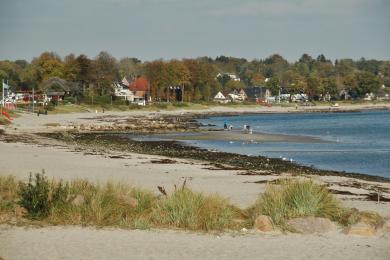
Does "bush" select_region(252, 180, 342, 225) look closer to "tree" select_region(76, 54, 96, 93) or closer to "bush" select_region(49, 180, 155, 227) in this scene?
"bush" select_region(49, 180, 155, 227)

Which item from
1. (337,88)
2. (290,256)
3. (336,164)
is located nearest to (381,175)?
(336,164)

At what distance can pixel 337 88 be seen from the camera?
600 feet

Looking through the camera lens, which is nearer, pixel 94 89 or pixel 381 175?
pixel 381 175

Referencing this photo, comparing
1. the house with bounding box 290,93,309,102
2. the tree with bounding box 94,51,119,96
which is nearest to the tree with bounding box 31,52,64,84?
the tree with bounding box 94,51,119,96

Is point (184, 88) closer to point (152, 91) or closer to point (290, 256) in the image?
point (152, 91)

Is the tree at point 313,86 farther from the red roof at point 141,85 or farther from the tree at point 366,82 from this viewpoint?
the red roof at point 141,85

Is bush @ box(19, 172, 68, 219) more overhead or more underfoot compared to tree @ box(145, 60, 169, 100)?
more underfoot

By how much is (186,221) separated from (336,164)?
21.4 m

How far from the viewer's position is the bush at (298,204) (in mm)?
14164

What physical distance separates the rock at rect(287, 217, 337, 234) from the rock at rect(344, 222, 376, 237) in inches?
15.9

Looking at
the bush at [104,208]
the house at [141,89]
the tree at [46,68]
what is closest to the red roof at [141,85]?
the house at [141,89]

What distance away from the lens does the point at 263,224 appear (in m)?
13.7

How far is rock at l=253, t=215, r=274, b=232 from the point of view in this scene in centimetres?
1363

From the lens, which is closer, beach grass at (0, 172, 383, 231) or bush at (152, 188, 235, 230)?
bush at (152, 188, 235, 230)
